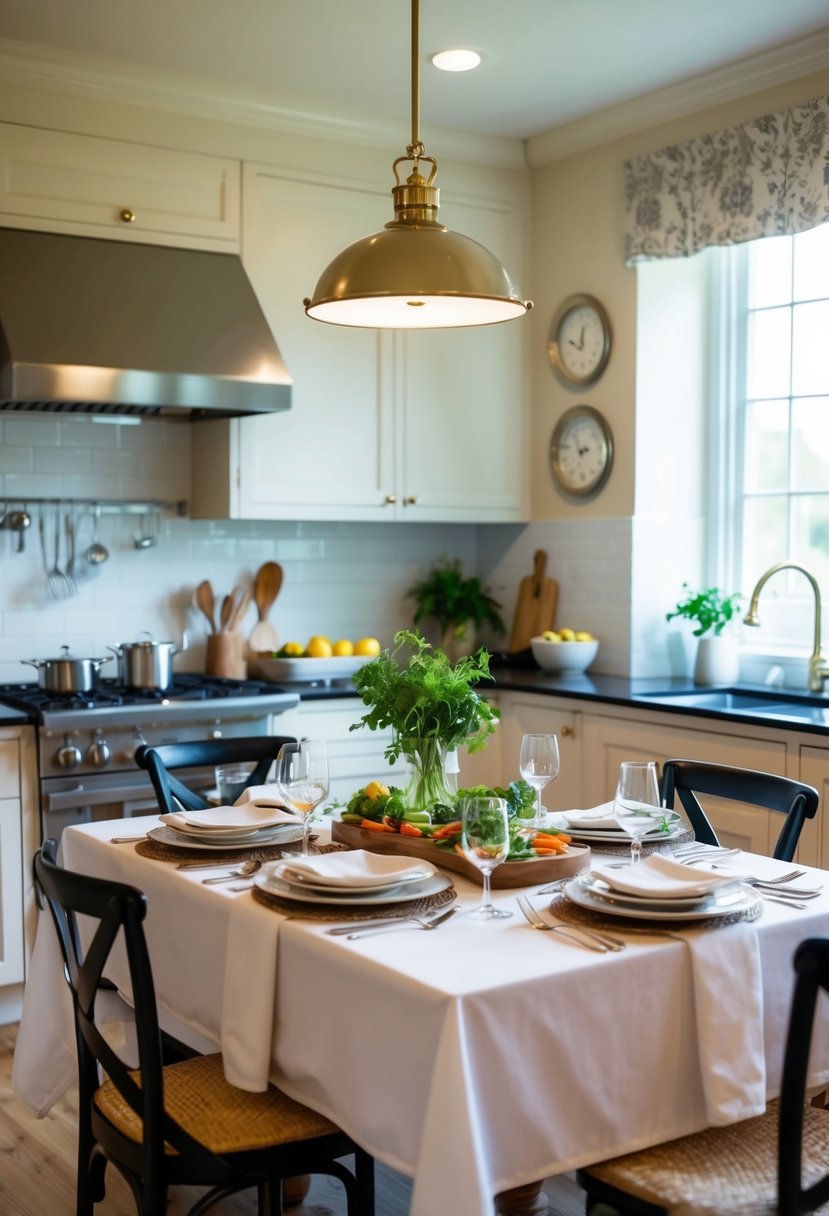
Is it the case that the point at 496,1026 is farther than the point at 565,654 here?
No

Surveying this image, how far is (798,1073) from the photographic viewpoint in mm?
1599

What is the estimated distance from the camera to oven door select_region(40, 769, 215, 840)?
11.5 ft

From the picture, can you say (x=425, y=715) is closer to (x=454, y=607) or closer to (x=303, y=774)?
(x=303, y=774)

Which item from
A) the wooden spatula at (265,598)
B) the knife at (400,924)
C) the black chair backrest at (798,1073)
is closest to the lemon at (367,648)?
the wooden spatula at (265,598)

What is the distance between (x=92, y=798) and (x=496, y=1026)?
2.15 m

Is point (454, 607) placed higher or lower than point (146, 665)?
higher

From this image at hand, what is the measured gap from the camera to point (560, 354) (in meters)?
4.61

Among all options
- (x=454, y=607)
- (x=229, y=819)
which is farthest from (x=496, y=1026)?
(x=454, y=607)

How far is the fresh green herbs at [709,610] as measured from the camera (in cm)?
416

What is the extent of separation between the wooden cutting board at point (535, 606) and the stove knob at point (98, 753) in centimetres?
169

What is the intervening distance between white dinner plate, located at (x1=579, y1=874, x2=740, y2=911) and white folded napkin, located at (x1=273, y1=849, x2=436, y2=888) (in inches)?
10.6

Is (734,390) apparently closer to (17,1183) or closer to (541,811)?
(541,811)

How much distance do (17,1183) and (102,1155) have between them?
0.69 meters

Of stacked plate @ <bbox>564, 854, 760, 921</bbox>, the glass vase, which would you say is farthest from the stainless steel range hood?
stacked plate @ <bbox>564, 854, 760, 921</bbox>
